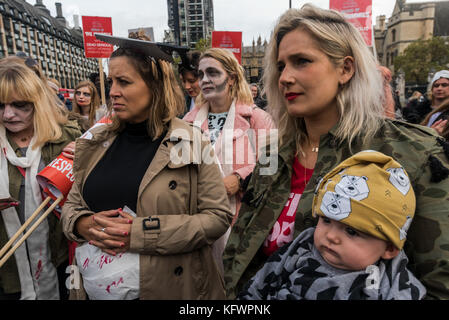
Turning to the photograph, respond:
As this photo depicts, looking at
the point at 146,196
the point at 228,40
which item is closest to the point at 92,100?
the point at 228,40

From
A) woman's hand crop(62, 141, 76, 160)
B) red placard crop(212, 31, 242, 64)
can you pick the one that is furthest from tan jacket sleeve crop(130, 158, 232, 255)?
red placard crop(212, 31, 242, 64)

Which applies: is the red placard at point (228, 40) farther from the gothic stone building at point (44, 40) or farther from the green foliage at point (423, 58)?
the gothic stone building at point (44, 40)

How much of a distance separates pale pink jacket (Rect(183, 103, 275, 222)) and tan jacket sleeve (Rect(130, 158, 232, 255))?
78 cm

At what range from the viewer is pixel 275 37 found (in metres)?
1.63

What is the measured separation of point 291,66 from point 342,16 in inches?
15.0

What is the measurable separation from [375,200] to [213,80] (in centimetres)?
240

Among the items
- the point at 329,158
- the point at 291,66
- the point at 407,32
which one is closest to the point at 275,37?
the point at 291,66

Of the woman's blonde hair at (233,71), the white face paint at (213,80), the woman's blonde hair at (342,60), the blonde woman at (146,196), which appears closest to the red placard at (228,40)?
the woman's blonde hair at (233,71)

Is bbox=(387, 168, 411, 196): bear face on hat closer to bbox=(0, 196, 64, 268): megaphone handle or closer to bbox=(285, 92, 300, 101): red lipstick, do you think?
bbox=(285, 92, 300, 101): red lipstick

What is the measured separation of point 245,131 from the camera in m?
3.00

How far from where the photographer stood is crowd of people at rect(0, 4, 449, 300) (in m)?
1.08

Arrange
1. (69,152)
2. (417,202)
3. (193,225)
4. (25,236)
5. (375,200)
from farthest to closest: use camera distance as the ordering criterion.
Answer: (69,152) → (25,236) → (193,225) → (417,202) → (375,200)

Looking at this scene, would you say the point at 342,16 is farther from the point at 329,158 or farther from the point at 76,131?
the point at 76,131

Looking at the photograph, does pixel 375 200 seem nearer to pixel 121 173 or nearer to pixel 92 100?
pixel 121 173
